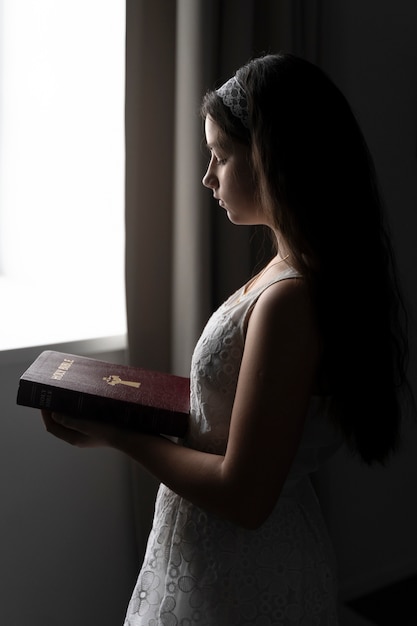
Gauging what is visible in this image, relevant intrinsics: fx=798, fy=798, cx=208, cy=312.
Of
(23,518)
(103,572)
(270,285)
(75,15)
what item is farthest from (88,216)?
(270,285)

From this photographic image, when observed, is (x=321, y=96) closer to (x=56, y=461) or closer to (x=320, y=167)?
(x=320, y=167)

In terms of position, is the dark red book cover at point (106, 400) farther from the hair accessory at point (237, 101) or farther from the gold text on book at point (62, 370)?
the hair accessory at point (237, 101)

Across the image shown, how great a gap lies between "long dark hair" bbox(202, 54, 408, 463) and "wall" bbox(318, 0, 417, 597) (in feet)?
3.86

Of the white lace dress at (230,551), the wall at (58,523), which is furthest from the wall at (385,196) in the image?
the white lace dress at (230,551)

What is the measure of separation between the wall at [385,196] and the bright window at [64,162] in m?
0.63

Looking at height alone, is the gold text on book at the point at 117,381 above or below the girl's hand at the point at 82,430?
above

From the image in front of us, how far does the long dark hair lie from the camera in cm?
101

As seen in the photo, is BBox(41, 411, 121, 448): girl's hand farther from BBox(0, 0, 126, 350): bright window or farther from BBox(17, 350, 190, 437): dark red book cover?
BBox(0, 0, 126, 350): bright window

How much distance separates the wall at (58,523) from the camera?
1.79 meters

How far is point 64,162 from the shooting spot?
198 cm

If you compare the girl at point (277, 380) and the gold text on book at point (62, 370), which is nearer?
the girl at point (277, 380)

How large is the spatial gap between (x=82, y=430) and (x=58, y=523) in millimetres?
822

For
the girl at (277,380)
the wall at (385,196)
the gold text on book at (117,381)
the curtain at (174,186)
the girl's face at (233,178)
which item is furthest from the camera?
the wall at (385,196)

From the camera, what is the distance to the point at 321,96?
1021mm
